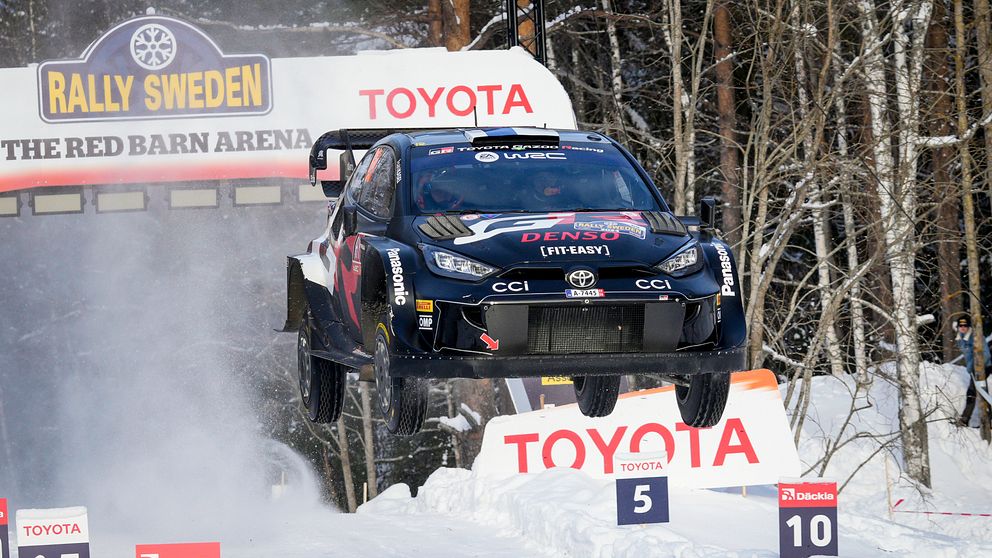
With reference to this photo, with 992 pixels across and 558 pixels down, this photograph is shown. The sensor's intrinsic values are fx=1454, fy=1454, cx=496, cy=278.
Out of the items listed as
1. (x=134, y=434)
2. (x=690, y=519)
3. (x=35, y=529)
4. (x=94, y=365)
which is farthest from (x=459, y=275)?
(x=94, y=365)

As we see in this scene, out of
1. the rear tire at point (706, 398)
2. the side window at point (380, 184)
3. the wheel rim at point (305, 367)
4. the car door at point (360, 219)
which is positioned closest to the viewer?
the rear tire at point (706, 398)

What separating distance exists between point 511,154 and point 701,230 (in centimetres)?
104

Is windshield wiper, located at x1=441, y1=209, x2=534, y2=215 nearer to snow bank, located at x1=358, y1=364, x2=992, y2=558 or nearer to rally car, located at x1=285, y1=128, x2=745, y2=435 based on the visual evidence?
rally car, located at x1=285, y1=128, x2=745, y2=435

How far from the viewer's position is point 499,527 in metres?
15.9

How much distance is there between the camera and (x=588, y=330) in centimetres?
633

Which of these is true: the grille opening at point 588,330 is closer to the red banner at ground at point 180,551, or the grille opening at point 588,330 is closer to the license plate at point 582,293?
the license plate at point 582,293

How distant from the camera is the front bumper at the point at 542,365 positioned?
20.7 ft

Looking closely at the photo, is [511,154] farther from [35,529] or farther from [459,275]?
[35,529]

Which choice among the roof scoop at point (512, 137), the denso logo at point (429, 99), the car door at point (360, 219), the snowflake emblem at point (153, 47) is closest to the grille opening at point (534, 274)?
the car door at point (360, 219)

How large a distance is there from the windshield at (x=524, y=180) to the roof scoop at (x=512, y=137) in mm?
31

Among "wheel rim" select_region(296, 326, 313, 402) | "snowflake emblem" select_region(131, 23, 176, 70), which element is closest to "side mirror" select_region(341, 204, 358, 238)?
"wheel rim" select_region(296, 326, 313, 402)

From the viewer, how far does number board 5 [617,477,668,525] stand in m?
12.3

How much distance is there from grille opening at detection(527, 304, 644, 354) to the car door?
1123 mm

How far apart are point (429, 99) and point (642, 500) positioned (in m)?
4.51
